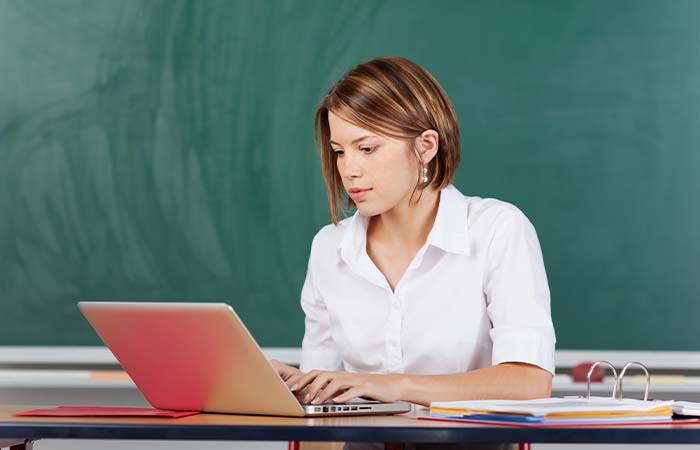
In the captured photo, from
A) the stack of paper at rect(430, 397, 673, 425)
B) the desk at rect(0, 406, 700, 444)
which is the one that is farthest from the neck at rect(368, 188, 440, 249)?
the desk at rect(0, 406, 700, 444)

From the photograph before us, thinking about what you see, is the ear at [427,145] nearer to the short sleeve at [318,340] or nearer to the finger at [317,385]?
the short sleeve at [318,340]

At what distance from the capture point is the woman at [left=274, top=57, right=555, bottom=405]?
5.87 ft

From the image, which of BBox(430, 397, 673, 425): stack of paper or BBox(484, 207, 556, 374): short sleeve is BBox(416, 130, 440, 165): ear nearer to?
BBox(484, 207, 556, 374): short sleeve

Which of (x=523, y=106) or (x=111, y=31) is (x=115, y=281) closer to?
(x=111, y=31)

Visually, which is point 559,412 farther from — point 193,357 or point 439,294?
point 439,294

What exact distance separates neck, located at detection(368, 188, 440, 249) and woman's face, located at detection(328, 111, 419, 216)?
4.2 inches

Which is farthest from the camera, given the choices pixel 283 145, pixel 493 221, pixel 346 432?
pixel 283 145

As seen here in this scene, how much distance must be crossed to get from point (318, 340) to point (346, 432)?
93cm

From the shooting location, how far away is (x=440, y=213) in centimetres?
189

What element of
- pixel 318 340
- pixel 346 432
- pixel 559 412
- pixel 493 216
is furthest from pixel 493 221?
pixel 346 432

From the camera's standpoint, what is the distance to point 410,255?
6.34ft

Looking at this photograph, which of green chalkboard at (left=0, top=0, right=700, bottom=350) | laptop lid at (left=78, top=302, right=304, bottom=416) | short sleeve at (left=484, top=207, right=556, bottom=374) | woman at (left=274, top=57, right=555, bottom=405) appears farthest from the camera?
green chalkboard at (left=0, top=0, right=700, bottom=350)

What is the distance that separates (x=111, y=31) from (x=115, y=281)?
2.40ft

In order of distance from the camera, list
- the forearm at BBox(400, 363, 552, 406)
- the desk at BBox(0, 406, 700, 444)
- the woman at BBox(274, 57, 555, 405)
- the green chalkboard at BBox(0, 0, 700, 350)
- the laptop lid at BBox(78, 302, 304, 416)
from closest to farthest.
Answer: the desk at BBox(0, 406, 700, 444)
the laptop lid at BBox(78, 302, 304, 416)
the forearm at BBox(400, 363, 552, 406)
the woman at BBox(274, 57, 555, 405)
the green chalkboard at BBox(0, 0, 700, 350)
